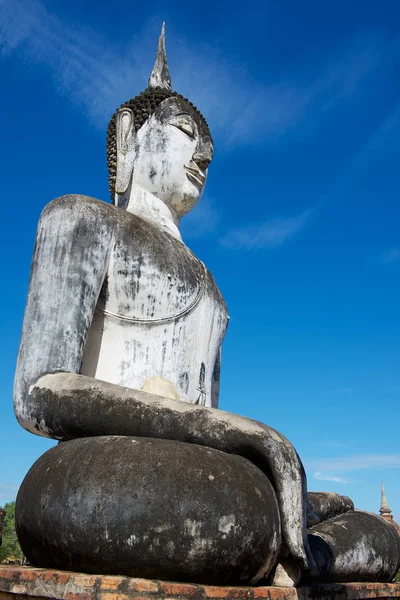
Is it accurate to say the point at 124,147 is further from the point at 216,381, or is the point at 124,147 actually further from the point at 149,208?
the point at 216,381

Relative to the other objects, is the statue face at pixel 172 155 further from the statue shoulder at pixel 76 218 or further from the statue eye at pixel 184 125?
the statue shoulder at pixel 76 218

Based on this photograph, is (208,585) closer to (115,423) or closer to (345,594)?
(115,423)

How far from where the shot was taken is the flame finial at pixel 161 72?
6.35 meters

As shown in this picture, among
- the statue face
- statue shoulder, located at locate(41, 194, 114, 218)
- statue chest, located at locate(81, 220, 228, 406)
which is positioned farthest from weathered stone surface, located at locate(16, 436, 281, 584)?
the statue face

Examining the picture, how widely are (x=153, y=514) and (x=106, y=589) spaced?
1.25ft

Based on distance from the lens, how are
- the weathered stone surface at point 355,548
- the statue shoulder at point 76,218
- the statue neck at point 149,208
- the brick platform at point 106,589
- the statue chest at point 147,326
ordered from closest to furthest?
the brick platform at point 106,589
the weathered stone surface at point 355,548
the statue shoulder at point 76,218
the statue chest at point 147,326
the statue neck at point 149,208

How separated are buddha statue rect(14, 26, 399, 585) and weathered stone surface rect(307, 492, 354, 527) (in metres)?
0.02

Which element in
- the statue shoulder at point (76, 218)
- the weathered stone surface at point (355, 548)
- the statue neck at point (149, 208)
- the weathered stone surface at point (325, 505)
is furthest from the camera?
the statue neck at point (149, 208)

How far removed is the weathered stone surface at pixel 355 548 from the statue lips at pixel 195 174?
299 cm

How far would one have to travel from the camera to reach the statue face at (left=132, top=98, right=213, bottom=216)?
5672 millimetres

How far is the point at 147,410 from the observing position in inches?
146

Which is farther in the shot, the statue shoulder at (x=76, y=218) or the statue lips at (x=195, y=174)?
the statue lips at (x=195, y=174)

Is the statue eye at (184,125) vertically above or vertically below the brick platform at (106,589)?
above

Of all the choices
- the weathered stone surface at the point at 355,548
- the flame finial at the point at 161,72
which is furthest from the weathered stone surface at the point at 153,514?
the flame finial at the point at 161,72
